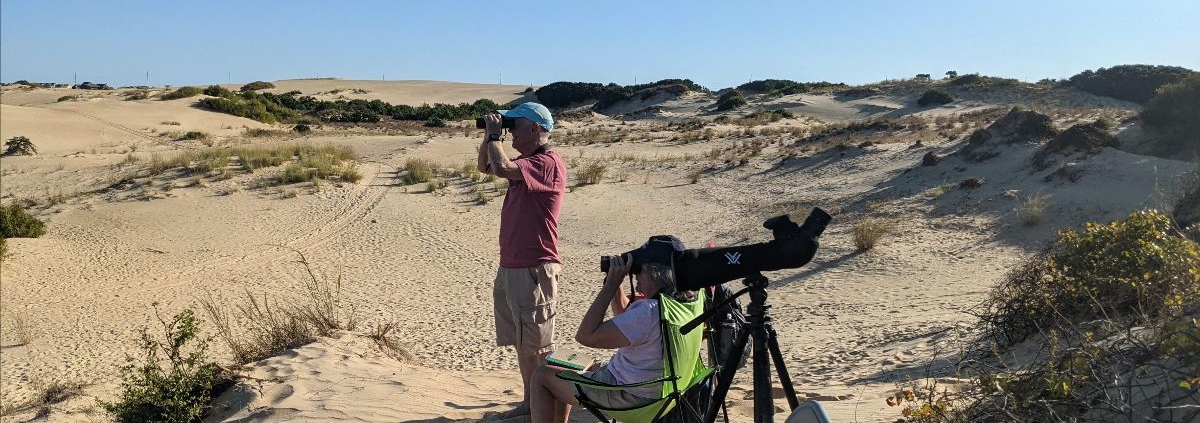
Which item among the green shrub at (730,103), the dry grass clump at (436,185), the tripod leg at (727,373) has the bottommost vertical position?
the dry grass clump at (436,185)

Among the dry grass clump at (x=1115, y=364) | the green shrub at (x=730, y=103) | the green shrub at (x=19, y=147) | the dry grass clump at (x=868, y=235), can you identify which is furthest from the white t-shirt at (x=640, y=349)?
the green shrub at (x=730, y=103)

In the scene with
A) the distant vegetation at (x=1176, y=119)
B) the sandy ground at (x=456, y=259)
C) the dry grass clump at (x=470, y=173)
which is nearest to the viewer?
the sandy ground at (x=456, y=259)

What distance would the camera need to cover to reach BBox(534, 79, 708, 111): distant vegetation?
51.7 m

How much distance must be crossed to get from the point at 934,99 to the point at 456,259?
31149 millimetres

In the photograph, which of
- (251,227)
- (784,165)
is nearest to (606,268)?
(251,227)

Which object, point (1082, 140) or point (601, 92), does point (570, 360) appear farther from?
point (601, 92)

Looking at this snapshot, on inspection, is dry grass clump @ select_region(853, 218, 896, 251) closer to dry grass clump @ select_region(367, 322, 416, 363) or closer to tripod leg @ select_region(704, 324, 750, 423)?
dry grass clump @ select_region(367, 322, 416, 363)

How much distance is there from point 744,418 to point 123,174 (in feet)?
56.3

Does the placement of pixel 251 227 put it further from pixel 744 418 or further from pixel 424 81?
pixel 424 81

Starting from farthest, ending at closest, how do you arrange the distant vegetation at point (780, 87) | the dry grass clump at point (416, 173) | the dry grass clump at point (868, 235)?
the distant vegetation at point (780, 87) < the dry grass clump at point (416, 173) < the dry grass clump at point (868, 235)

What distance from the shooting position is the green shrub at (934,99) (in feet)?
120

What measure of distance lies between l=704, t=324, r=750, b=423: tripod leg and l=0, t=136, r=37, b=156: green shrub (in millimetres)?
25715

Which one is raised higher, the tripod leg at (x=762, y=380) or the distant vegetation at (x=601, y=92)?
the distant vegetation at (x=601, y=92)

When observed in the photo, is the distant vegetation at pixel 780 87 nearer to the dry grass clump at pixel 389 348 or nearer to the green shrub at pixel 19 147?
the green shrub at pixel 19 147
